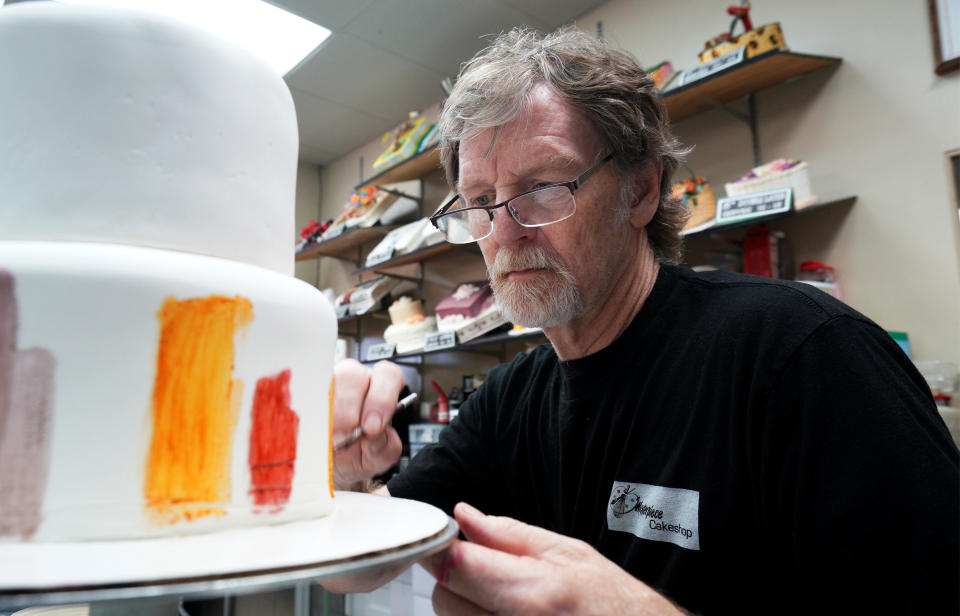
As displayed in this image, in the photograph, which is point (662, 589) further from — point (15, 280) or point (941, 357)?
point (941, 357)

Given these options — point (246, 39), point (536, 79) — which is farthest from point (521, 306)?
point (246, 39)

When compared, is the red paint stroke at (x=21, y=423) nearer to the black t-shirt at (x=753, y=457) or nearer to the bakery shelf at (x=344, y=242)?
the black t-shirt at (x=753, y=457)

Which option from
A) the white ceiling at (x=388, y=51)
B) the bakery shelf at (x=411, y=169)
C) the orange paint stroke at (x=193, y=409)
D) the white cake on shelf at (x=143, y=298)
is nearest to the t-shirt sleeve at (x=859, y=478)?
the white cake on shelf at (x=143, y=298)

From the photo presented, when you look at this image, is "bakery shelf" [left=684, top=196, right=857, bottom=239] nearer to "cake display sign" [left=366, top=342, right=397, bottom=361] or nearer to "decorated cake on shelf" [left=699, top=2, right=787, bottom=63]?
"decorated cake on shelf" [left=699, top=2, right=787, bottom=63]

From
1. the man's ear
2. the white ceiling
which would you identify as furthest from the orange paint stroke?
the white ceiling

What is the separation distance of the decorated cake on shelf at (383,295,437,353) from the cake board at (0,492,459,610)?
2.92m

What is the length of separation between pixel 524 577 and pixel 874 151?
217 centimetres

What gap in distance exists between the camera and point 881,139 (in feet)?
6.90

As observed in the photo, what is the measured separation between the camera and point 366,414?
3.57 ft

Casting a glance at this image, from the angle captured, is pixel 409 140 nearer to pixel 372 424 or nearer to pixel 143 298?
pixel 372 424

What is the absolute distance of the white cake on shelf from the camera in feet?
1.73

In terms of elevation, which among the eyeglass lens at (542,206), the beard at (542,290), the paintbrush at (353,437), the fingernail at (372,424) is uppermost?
the eyeglass lens at (542,206)

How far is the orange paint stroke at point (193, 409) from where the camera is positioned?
1.81 feet

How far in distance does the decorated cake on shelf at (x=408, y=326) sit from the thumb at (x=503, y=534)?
2865 millimetres
